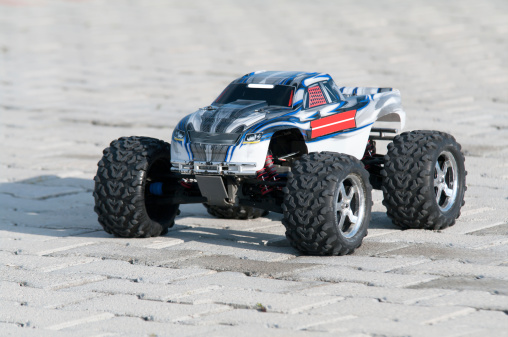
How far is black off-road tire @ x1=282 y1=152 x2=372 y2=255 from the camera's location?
790cm

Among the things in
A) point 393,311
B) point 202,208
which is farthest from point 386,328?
point 202,208

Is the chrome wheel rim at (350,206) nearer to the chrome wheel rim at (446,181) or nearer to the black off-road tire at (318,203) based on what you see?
the black off-road tire at (318,203)

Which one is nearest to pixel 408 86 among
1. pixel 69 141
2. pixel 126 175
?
pixel 69 141

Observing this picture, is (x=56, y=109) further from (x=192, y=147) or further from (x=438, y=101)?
(x=192, y=147)

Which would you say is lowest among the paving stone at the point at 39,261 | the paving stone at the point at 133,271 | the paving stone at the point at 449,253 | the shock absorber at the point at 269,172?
the paving stone at the point at 39,261

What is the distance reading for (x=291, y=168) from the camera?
26.8 feet

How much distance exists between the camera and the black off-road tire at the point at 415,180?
29.2ft

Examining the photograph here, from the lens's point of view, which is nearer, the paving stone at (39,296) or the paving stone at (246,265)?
the paving stone at (39,296)

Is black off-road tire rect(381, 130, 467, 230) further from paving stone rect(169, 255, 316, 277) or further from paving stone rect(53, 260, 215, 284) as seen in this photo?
paving stone rect(53, 260, 215, 284)

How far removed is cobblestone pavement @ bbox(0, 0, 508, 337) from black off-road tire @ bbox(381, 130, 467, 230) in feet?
0.54

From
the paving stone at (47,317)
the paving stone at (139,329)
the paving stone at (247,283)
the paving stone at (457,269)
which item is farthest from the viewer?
the paving stone at (457,269)

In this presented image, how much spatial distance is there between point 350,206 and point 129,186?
6.78 feet

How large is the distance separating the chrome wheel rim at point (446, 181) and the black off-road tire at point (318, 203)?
1.39 m

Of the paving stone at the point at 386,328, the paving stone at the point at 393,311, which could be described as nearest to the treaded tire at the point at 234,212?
the paving stone at the point at 393,311
